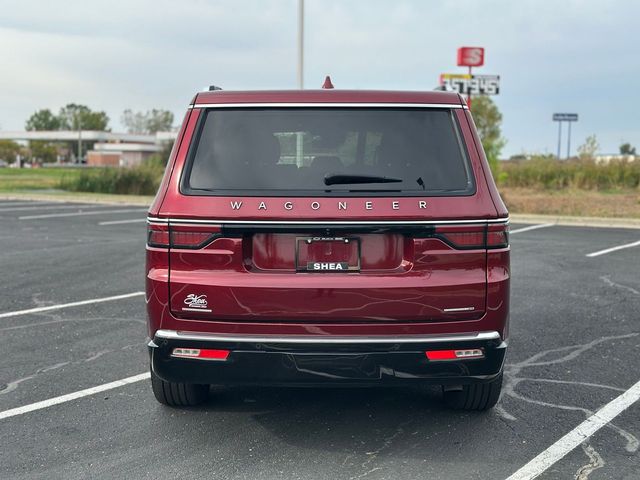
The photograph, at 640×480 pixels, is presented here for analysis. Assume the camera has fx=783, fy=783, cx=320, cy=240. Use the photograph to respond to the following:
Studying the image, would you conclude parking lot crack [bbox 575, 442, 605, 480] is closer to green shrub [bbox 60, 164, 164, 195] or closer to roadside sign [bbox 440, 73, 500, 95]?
roadside sign [bbox 440, 73, 500, 95]

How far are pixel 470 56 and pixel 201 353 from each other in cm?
2131

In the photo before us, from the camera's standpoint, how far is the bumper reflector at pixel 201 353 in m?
3.97

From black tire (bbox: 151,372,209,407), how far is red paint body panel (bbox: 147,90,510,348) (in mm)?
744

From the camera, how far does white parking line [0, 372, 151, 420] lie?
4781 mm

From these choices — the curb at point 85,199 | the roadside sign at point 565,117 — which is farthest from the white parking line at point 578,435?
the roadside sign at point 565,117

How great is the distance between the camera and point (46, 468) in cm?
391

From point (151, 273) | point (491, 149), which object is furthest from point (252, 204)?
point (491, 149)

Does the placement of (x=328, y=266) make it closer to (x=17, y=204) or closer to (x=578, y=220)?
(x=578, y=220)

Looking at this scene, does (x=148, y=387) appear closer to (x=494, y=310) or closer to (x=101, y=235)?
(x=494, y=310)

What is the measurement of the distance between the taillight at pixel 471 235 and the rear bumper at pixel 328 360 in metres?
0.46

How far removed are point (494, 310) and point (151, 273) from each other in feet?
5.87

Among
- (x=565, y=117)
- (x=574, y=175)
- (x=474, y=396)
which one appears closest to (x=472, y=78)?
(x=574, y=175)

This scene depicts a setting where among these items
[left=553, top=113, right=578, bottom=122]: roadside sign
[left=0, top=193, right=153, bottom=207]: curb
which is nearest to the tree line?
[left=553, top=113, right=578, bottom=122]: roadside sign

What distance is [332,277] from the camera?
3938 mm
